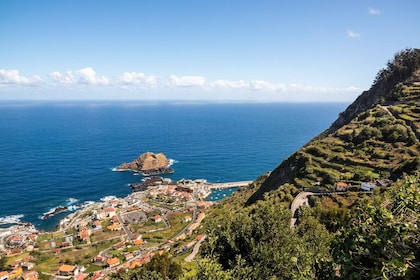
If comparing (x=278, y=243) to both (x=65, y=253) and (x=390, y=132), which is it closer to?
(x=390, y=132)

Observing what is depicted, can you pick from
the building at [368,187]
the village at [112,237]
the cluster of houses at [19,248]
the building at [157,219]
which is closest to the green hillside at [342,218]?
the building at [368,187]

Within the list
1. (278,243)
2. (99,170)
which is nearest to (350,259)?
(278,243)

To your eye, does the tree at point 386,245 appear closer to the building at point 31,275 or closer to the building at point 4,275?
the building at point 31,275

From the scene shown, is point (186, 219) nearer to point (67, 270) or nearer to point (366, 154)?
point (67, 270)

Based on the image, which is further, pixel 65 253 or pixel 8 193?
pixel 8 193

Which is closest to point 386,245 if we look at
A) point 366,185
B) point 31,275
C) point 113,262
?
point 366,185

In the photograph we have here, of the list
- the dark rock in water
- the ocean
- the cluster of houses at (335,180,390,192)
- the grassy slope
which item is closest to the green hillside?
the grassy slope
